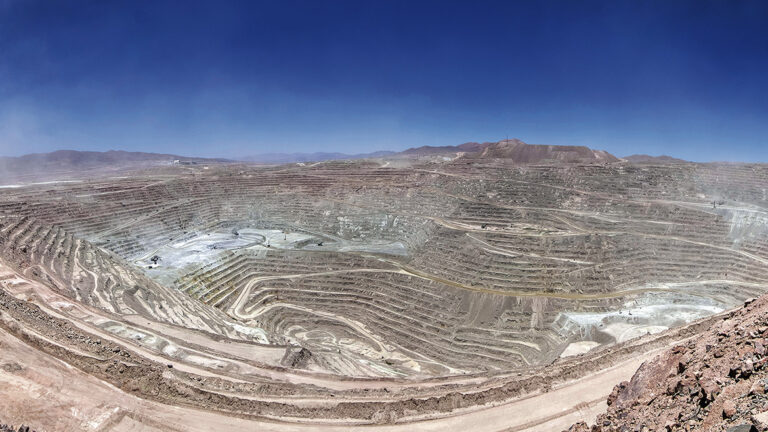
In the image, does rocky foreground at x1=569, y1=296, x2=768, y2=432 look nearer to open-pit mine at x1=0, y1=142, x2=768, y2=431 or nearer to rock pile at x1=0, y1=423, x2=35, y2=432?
open-pit mine at x1=0, y1=142, x2=768, y2=431

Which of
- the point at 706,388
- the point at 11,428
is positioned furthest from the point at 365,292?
the point at 706,388

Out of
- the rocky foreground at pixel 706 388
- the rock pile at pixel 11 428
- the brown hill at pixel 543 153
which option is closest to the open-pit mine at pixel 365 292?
the rock pile at pixel 11 428

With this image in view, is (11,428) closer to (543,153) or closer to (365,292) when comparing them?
(365,292)

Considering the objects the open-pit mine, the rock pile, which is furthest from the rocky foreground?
the rock pile

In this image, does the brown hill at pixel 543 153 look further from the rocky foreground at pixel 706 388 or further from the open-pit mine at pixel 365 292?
the rocky foreground at pixel 706 388

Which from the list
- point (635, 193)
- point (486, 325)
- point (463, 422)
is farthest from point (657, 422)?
point (635, 193)

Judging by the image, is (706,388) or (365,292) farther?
(365,292)
